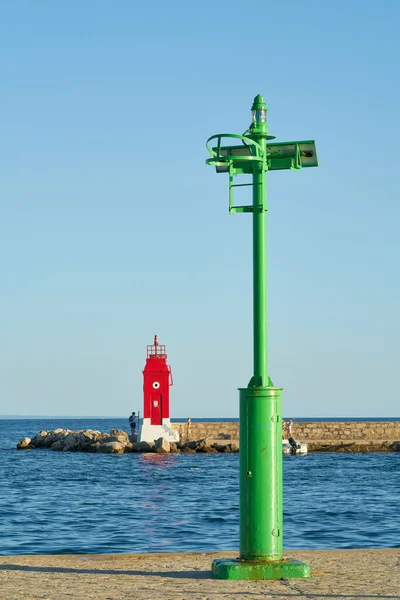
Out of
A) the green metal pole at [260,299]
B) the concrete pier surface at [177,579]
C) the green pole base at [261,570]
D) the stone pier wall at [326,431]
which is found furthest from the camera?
the stone pier wall at [326,431]

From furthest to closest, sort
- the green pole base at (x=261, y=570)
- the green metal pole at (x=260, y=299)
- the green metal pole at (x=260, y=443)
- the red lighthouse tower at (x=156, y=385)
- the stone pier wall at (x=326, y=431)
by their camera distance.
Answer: the stone pier wall at (x=326, y=431), the red lighthouse tower at (x=156, y=385), the green metal pole at (x=260, y=299), the green metal pole at (x=260, y=443), the green pole base at (x=261, y=570)

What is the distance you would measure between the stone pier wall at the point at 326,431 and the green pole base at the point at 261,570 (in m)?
41.8

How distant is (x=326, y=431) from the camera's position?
53031 mm

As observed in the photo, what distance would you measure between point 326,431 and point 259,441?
1729 inches

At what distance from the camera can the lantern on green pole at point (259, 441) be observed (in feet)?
32.4

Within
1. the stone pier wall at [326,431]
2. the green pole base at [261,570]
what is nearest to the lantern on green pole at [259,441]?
the green pole base at [261,570]

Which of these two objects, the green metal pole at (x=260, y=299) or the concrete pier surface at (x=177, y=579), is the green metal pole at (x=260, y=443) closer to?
the green metal pole at (x=260, y=299)

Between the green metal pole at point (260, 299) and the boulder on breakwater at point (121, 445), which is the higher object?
the green metal pole at point (260, 299)

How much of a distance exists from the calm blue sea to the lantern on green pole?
5.83 m

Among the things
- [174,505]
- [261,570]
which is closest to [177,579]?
[261,570]

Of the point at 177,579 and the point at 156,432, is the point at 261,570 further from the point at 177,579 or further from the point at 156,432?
the point at 156,432

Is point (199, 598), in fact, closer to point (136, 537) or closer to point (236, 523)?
point (136, 537)

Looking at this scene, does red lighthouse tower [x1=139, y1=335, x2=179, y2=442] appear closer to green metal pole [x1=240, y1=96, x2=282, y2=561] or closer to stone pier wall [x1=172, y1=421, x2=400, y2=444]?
stone pier wall [x1=172, y1=421, x2=400, y2=444]

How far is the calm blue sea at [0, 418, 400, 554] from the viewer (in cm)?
1684
